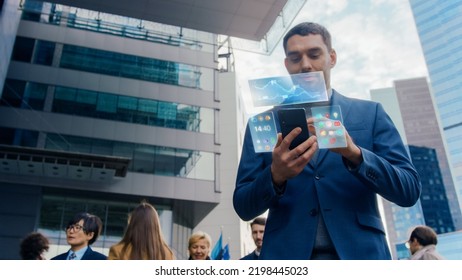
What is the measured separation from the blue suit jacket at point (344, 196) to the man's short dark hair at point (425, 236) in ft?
7.78

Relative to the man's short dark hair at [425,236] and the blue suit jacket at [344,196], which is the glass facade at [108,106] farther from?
the blue suit jacket at [344,196]

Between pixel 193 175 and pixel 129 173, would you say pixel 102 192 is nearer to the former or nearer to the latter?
pixel 129 173

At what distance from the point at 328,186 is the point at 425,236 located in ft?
8.32

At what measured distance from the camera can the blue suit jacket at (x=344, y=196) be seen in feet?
3.54

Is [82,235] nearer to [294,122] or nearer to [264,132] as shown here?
[264,132]

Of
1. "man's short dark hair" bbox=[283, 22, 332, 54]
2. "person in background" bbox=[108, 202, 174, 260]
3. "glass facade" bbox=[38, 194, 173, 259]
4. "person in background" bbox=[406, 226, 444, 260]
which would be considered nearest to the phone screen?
"man's short dark hair" bbox=[283, 22, 332, 54]

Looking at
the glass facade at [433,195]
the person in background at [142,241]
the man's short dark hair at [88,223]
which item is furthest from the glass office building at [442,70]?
the glass facade at [433,195]

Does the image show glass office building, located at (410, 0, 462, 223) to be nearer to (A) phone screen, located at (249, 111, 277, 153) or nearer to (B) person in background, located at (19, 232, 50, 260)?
(B) person in background, located at (19, 232, 50, 260)

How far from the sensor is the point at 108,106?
16.8 metres

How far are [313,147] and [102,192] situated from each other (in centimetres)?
1588

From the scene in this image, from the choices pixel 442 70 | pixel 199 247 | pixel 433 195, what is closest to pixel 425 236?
pixel 199 247

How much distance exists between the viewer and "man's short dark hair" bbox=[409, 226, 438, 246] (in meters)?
3.20

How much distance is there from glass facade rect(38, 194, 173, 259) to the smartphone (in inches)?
566
